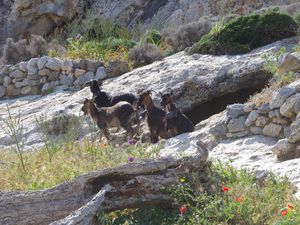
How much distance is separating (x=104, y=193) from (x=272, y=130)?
362 centimetres

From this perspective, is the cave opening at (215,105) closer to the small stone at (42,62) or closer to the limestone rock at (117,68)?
the limestone rock at (117,68)

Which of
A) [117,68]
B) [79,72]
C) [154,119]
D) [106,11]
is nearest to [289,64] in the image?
[154,119]

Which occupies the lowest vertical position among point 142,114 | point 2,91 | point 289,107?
point 142,114

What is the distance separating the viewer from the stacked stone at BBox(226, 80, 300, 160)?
7.68 metres

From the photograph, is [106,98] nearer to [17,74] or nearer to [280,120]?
[280,120]

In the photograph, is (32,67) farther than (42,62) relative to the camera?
Yes

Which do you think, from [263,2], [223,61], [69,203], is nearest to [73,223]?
[69,203]

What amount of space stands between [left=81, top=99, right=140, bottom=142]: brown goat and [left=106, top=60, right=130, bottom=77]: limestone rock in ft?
10.5

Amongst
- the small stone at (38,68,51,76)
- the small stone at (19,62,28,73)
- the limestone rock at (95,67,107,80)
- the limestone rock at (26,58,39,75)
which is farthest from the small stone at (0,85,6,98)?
the limestone rock at (95,67,107,80)

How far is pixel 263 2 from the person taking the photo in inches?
730

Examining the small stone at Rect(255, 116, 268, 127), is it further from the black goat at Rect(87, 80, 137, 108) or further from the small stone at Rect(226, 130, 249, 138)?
the black goat at Rect(87, 80, 137, 108)

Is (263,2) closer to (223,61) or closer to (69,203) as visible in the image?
(223,61)

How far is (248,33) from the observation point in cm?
1296

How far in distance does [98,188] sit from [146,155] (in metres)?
1.64
